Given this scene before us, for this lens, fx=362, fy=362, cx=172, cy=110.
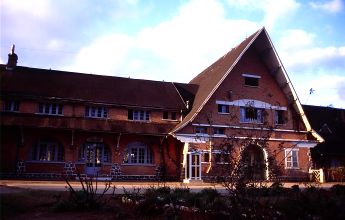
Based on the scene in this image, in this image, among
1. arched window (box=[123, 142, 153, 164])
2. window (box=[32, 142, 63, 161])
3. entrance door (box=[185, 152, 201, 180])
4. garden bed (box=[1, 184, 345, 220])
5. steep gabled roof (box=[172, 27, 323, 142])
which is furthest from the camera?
steep gabled roof (box=[172, 27, 323, 142])

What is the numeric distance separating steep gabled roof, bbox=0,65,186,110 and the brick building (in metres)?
0.07

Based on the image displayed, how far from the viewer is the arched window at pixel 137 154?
24.9 m

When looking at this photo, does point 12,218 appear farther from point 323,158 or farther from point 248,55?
point 323,158

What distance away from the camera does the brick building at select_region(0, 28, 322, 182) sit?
2302 centimetres

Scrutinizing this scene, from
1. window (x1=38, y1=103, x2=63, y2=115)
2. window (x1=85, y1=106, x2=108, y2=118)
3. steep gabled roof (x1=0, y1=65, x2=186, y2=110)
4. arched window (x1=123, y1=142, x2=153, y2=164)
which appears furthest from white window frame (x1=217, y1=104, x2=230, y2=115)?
window (x1=38, y1=103, x2=63, y2=115)

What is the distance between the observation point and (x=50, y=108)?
24.2 m

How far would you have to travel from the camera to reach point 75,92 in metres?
25.3

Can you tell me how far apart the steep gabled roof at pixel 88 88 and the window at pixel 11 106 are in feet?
2.12

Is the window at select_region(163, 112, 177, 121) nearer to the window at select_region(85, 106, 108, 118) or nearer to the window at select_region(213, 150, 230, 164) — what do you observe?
the window at select_region(85, 106, 108, 118)

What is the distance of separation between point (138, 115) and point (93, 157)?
14.2ft

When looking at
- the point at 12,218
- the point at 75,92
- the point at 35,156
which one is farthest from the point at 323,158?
the point at 12,218

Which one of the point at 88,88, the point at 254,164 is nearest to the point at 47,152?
the point at 88,88

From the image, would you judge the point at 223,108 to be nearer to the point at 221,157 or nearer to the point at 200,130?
the point at 200,130

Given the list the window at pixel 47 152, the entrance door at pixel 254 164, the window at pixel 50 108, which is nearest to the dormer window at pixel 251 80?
the window at pixel 50 108
